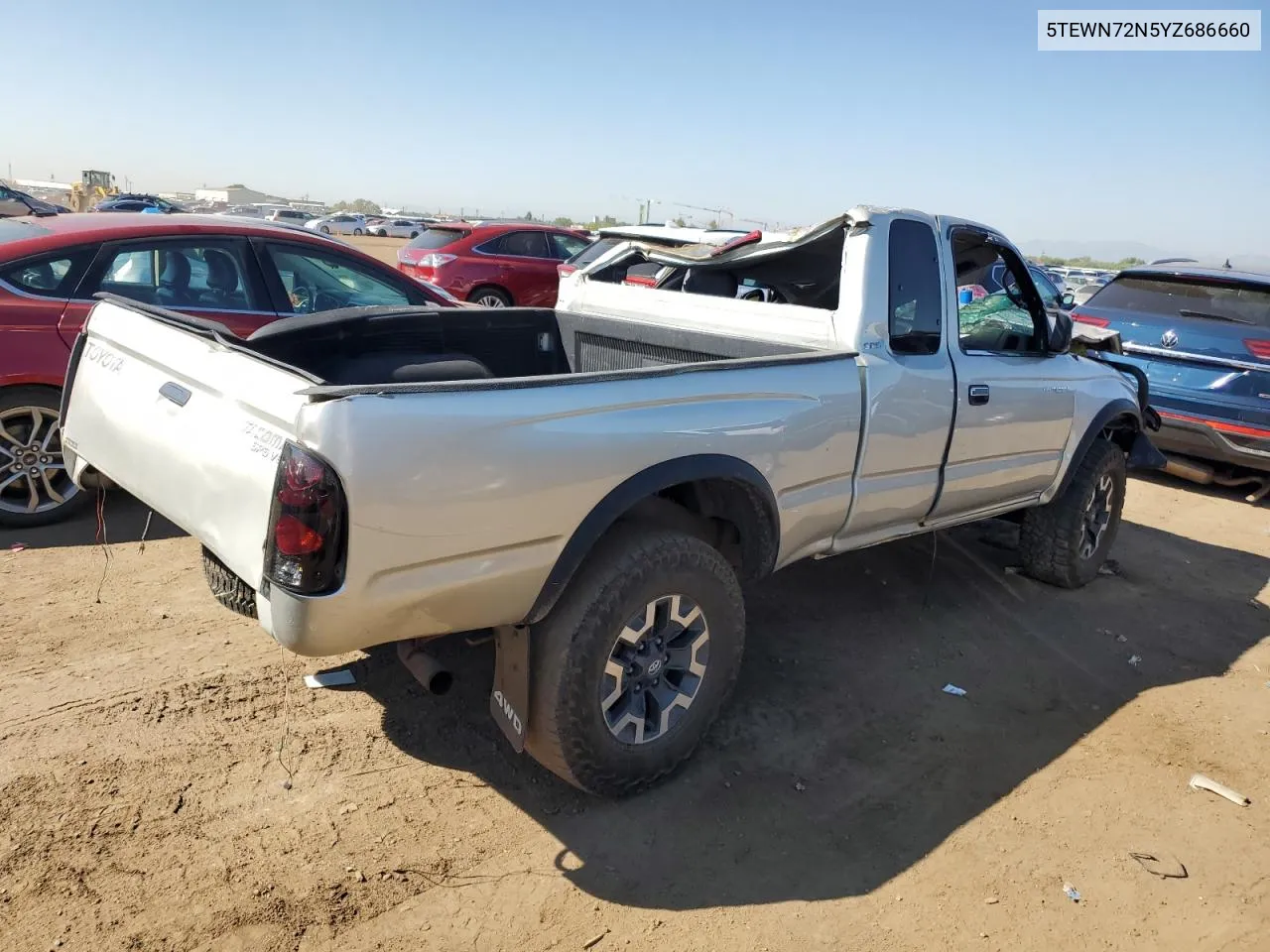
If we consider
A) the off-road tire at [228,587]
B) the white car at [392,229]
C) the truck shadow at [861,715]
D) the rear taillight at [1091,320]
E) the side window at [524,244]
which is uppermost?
the white car at [392,229]

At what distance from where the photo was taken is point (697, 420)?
3035mm

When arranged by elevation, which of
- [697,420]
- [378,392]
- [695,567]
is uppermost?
[378,392]

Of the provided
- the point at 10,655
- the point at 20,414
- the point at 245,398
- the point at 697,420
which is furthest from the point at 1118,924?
the point at 20,414

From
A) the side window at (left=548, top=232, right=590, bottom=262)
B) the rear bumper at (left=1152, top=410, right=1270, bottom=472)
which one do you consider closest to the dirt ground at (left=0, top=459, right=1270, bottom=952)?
the rear bumper at (left=1152, top=410, right=1270, bottom=472)

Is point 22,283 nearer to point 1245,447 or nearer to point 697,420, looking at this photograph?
point 697,420

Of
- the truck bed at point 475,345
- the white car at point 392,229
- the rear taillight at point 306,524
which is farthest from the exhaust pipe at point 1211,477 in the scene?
the white car at point 392,229

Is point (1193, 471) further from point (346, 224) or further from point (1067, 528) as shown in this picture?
point (346, 224)

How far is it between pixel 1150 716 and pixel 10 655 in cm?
483

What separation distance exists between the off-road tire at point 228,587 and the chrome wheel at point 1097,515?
4582 mm

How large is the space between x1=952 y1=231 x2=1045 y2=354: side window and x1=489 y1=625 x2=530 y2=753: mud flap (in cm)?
259

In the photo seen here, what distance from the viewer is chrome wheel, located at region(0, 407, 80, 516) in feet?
15.7

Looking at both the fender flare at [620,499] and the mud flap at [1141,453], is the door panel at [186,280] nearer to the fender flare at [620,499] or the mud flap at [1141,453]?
the fender flare at [620,499]

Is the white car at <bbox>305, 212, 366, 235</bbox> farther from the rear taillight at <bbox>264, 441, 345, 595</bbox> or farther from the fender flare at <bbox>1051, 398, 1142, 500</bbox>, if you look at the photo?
the rear taillight at <bbox>264, 441, 345, 595</bbox>

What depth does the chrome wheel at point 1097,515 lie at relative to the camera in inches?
211
